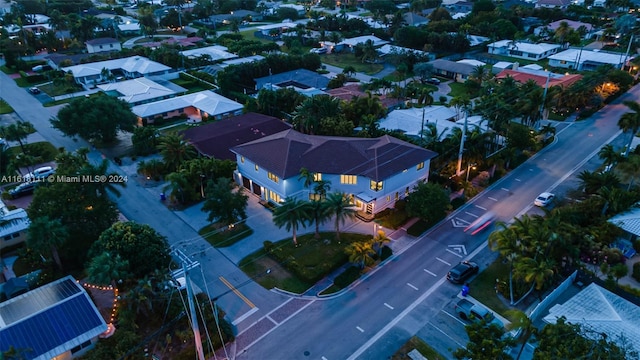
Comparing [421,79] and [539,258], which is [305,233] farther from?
[421,79]

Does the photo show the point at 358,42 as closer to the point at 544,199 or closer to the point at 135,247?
the point at 544,199

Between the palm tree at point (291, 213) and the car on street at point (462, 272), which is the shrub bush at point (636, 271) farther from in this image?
the palm tree at point (291, 213)

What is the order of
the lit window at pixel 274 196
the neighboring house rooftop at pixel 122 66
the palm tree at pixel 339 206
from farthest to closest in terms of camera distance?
1. the neighboring house rooftop at pixel 122 66
2. the lit window at pixel 274 196
3. the palm tree at pixel 339 206

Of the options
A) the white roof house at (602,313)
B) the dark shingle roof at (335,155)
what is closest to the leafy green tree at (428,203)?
the dark shingle roof at (335,155)

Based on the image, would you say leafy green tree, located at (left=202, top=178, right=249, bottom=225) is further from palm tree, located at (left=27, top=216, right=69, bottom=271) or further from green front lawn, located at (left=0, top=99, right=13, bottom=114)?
green front lawn, located at (left=0, top=99, right=13, bottom=114)

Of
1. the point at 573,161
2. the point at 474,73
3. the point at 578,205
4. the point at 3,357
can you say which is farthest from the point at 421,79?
the point at 3,357

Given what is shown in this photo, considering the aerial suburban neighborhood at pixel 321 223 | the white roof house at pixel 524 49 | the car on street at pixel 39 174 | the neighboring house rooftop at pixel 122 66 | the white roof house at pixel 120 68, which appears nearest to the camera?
the aerial suburban neighborhood at pixel 321 223

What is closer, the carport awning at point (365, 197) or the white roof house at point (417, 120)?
the carport awning at point (365, 197)
